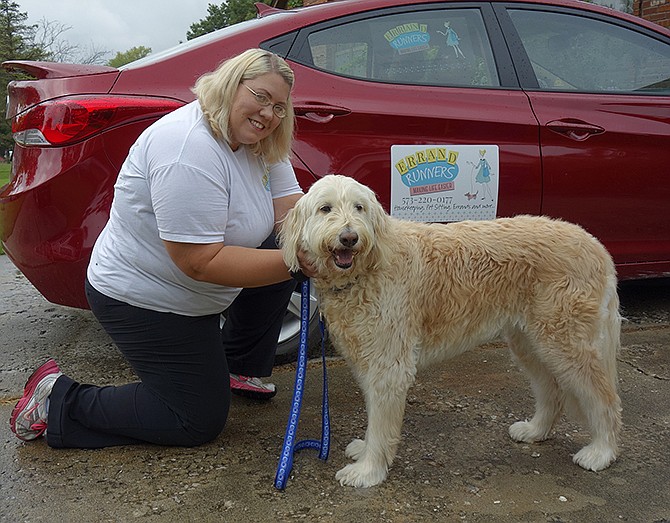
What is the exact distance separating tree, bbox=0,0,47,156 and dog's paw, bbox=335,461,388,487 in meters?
43.5

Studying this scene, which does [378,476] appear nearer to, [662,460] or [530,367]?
[530,367]

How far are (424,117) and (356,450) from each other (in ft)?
6.15

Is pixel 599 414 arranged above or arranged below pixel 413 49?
below

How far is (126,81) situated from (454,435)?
2.38 m

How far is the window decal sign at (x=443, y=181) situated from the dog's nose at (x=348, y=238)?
1.31 m

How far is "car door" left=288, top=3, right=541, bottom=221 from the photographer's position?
360cm

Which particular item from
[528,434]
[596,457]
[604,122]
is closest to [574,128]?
→ [604,122]

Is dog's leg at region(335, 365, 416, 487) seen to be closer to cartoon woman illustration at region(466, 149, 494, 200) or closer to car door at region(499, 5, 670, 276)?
cartoon woman illustration at region(466, 149, 494, 200)

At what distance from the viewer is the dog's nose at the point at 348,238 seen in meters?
2.43

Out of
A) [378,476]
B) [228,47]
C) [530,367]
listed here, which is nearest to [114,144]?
[228,47]

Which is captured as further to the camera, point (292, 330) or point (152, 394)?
point (292, 330)

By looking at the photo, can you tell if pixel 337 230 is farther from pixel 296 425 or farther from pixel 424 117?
pixel 424 117

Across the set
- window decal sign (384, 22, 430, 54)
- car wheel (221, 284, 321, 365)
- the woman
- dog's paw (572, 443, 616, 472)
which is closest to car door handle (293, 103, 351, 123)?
the woman

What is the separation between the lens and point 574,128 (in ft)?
13.0
